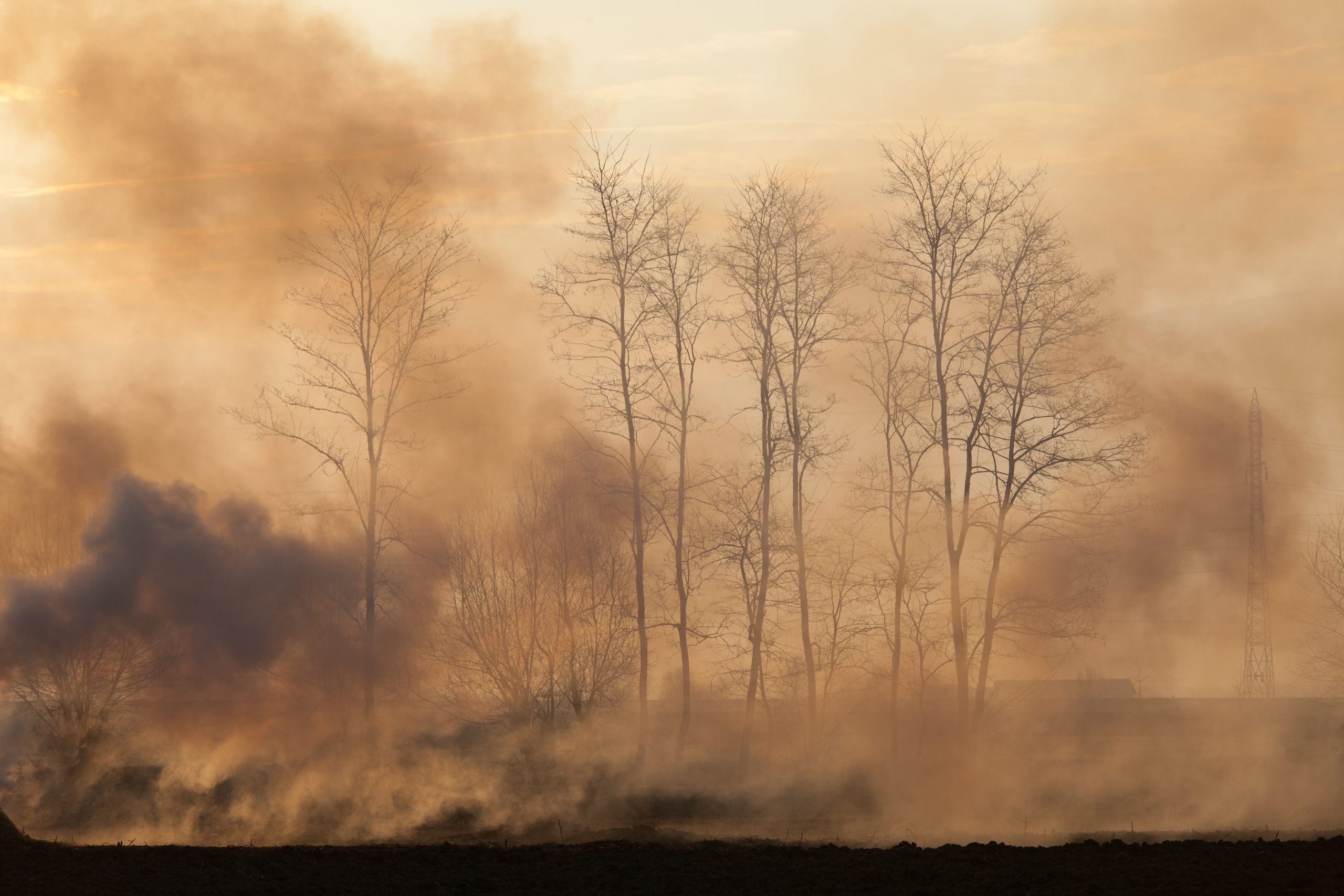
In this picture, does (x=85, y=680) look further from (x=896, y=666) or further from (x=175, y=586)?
(x=896, y=666)

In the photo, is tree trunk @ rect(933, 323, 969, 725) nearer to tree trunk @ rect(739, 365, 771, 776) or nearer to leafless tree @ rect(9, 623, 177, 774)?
tree trunk @ rect(739, 365, 771, 776)

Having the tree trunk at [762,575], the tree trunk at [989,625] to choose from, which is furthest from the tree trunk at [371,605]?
the tree trunk at [989,625]

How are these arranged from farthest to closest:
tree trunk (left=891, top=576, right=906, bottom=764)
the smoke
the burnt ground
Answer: tree trunk (left=891, top=576, right=906, bottom=764) < the smoke < the burnt ground

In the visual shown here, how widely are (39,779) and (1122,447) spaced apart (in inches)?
943

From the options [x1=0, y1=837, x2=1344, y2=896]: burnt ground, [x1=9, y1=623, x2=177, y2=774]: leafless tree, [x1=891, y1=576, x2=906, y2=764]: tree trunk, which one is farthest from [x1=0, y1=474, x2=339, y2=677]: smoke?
[x1=891, y1=576, x2=906, y2=764]: tree trunk

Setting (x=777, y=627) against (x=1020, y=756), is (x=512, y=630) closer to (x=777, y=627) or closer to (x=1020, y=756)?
(x=777, y=627)

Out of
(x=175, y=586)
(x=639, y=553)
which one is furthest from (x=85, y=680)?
(x=639, y=553)

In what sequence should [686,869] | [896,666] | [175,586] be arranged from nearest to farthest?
[686,869] < [175,586] < [896,666]

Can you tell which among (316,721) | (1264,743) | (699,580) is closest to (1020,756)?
(1264,743)

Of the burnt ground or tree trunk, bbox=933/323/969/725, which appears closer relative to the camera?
the burnt ground

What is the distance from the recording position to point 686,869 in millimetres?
17484

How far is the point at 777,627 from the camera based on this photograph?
119ft

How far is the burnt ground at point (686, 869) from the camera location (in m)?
15.9

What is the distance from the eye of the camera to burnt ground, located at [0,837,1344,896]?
1594cm
